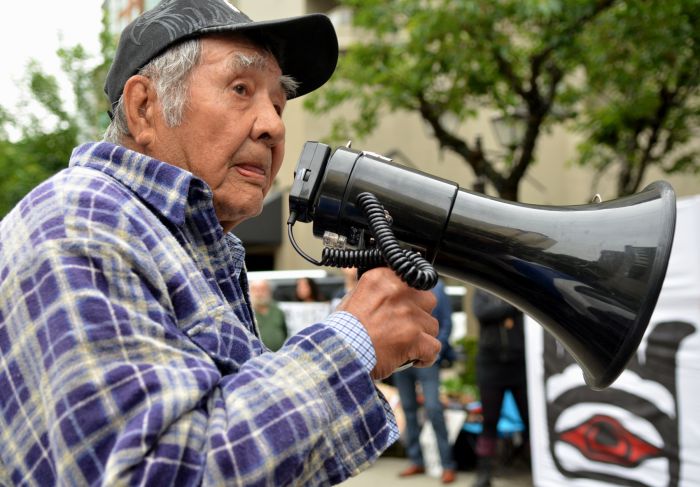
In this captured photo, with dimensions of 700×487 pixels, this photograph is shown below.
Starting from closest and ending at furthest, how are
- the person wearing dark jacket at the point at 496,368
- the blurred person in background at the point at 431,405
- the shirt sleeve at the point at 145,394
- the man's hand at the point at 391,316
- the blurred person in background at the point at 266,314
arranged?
the shirt sleeve at the point at 145,394 → the man's hand at the point at 391,316 → the person wearing dark jacket at the point at 496,368 → the blurred person in background at the point at 431,405 → the blurred person in background at the point at 266,314

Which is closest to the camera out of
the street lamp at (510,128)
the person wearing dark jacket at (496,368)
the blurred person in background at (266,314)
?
the person wearing dark jacket at (496,368)

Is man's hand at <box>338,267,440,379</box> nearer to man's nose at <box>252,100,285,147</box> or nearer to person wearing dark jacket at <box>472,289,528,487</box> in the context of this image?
man's nose at <box>252,100,285,147</box>

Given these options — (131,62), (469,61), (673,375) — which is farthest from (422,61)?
(131,62)

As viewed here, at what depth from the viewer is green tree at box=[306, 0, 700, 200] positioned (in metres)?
8.88

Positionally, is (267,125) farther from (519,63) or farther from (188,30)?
(519,63)

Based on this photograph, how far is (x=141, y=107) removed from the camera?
1.39m

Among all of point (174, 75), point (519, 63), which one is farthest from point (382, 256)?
point (519, 63)

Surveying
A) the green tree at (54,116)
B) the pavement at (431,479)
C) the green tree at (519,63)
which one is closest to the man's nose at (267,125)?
the pavement at (431,479)

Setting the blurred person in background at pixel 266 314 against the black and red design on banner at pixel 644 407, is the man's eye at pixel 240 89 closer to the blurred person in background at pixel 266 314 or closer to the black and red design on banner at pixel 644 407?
the black and red design on banner at pixel 644 407

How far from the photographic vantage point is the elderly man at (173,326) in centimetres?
91

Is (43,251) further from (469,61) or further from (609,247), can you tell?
(469,61)

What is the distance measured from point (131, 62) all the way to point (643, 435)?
412cm

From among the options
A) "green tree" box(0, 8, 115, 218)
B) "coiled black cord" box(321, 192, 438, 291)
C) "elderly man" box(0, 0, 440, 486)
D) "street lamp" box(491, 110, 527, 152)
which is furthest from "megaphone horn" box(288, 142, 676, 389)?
"green tree" box(0, 8, 115, 218)

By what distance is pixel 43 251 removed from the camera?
975 mm
